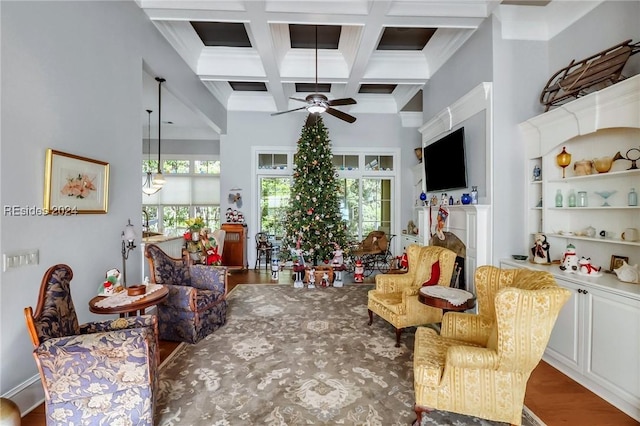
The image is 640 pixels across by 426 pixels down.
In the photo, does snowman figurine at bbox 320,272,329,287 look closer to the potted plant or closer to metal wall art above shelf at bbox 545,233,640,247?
the potted plant

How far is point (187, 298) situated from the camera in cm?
349

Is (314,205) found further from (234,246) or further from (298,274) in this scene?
(234,246)

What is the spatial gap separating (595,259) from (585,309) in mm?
941

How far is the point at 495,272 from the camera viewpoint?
8.66ft

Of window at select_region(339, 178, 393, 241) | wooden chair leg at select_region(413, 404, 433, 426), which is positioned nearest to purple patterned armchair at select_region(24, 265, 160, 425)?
wooden chair leg at select_region(413, 404, 433, 426)

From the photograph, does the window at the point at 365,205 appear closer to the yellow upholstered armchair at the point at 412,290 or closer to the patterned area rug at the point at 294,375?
the patterned area rug at the point at 294,375

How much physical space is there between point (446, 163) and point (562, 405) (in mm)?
3288

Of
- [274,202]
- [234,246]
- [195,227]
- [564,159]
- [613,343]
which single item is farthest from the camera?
[274,202]

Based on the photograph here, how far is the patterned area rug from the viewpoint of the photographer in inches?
90.9

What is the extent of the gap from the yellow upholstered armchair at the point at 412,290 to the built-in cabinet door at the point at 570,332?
1042 mm

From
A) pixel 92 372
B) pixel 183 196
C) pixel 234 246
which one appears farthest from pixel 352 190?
pixel 92 372

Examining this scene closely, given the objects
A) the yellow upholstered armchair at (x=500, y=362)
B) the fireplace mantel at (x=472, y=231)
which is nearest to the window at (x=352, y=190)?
the fireplace mantel at (x=472, y=231)

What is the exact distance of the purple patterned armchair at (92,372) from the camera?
1.89m

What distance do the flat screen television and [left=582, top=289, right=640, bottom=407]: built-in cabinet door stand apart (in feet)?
7.12
